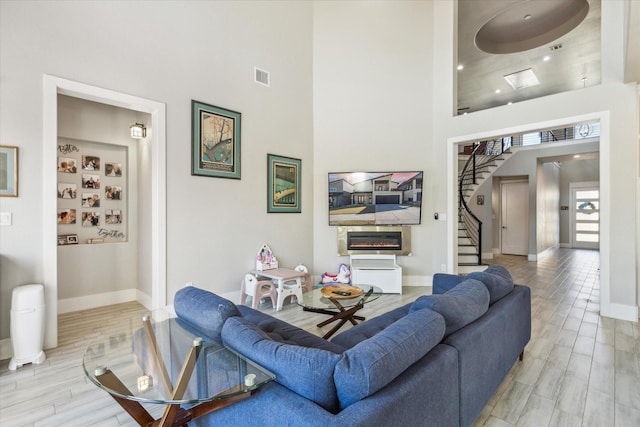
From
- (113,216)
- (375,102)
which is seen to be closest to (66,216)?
(113,216)

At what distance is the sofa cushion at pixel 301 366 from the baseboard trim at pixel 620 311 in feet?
14.3

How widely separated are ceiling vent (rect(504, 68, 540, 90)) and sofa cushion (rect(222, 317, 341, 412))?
8.93 m

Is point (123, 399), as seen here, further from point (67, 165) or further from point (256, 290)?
point (67, 165)

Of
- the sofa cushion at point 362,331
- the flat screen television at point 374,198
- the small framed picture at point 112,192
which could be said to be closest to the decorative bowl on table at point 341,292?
the sofa cushion at point 362,331

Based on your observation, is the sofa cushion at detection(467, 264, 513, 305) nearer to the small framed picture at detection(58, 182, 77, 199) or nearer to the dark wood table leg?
the dark wood table leg

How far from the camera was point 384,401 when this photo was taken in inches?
41.3

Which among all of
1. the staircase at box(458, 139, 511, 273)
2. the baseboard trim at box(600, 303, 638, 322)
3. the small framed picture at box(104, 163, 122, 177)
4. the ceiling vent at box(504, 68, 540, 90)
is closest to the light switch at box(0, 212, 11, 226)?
the small framed picture at box(104, 163, 122, 177)

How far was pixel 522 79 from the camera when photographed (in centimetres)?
784

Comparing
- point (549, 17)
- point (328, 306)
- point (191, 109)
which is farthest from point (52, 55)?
point (549, 17)

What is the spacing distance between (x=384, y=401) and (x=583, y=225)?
41.9 feet

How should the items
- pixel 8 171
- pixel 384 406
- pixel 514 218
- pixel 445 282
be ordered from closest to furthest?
pixel 384 406, pixel 8 171, pixel 445 282, pixel 514 218

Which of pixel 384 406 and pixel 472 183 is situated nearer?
pixel 384 406

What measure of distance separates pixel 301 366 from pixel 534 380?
218 centimetres

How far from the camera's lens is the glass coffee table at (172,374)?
1188mm
